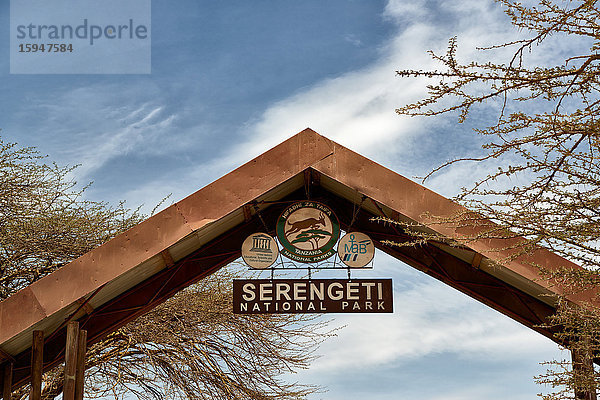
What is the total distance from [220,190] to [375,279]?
7.69ft

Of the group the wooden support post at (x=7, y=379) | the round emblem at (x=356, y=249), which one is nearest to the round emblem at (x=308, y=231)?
the round emblem at (x=356, y=249)

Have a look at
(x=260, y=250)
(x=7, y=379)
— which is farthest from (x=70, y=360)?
(x=260, y=250)

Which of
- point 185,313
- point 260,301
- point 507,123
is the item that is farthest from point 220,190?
point 185,313

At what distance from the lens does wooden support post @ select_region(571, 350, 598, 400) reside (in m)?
6.92

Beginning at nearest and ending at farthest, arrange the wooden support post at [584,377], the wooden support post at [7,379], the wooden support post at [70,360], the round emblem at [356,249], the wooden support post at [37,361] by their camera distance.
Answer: the wooden support post at [584,377], the wooden support post at [70,360], the wooden support post at [37,361], the wooden support post at [7,379], the round emblem at [356,249]

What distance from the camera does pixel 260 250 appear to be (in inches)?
380

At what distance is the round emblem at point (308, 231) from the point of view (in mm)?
9578

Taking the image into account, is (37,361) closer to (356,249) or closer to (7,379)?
(7,379)

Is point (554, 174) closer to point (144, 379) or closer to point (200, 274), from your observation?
point (200, 274)

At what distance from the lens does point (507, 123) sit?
5887mm

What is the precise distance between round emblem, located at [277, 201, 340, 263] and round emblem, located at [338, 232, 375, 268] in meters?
0.13

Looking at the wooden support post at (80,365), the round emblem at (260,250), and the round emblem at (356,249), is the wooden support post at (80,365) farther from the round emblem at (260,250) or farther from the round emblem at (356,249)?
the round emblem at (356,249)

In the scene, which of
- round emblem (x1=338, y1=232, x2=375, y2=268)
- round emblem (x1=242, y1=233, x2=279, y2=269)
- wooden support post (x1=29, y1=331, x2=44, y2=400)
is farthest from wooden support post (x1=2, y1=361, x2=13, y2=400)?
round emblem (x1=338, y1=232, x2=375, y2=268)

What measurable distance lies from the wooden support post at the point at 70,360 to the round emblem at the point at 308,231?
289 centimetres
